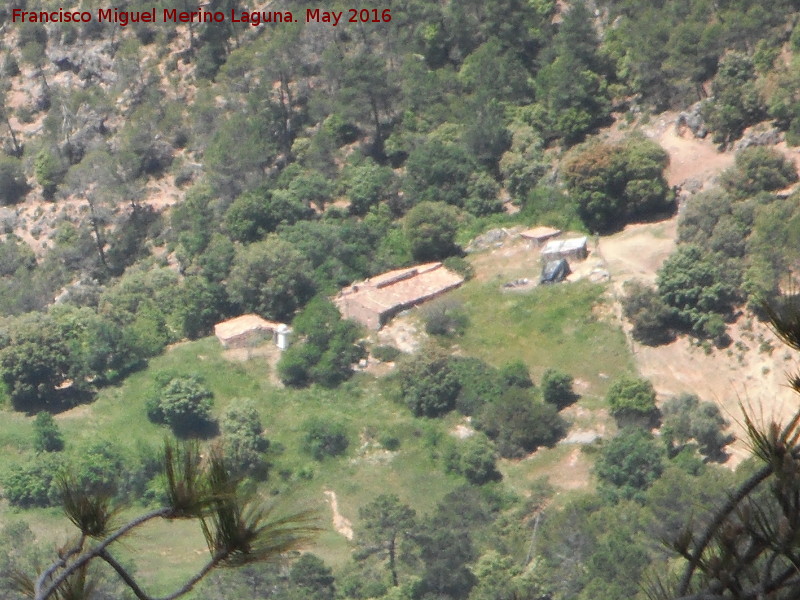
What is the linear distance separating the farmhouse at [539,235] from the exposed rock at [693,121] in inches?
288

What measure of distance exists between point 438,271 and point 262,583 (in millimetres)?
21061

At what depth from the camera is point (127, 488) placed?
43.6 m

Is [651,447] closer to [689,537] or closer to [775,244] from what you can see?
[775,244]

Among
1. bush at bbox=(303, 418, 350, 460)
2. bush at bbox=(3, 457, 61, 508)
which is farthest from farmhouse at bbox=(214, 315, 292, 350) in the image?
bush at bbox=(3, 457, 61, 508)

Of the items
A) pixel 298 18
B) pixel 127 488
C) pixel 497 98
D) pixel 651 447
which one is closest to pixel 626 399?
pixel 651 447

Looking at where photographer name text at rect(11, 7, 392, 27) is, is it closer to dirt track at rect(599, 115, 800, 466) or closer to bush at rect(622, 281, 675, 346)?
dirt track at rect(599, 115, 800, 466)

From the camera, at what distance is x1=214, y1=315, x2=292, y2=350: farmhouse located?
5362 cm

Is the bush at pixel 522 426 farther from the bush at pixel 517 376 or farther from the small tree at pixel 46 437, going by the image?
the small tree at pixel 46 437

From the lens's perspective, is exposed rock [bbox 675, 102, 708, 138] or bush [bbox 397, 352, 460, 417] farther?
exposed rock [bbox 675, 102, 708, 138]

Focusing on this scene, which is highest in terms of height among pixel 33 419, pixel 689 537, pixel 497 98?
pixel 689 537

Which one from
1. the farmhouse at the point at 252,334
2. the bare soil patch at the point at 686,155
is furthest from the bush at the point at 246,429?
the bare soil patch at the point at 686,155

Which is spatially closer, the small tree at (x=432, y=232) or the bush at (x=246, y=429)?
the bush at (x=246, y=429)

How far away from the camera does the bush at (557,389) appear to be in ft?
150

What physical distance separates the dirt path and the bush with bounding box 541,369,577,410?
8.28m
